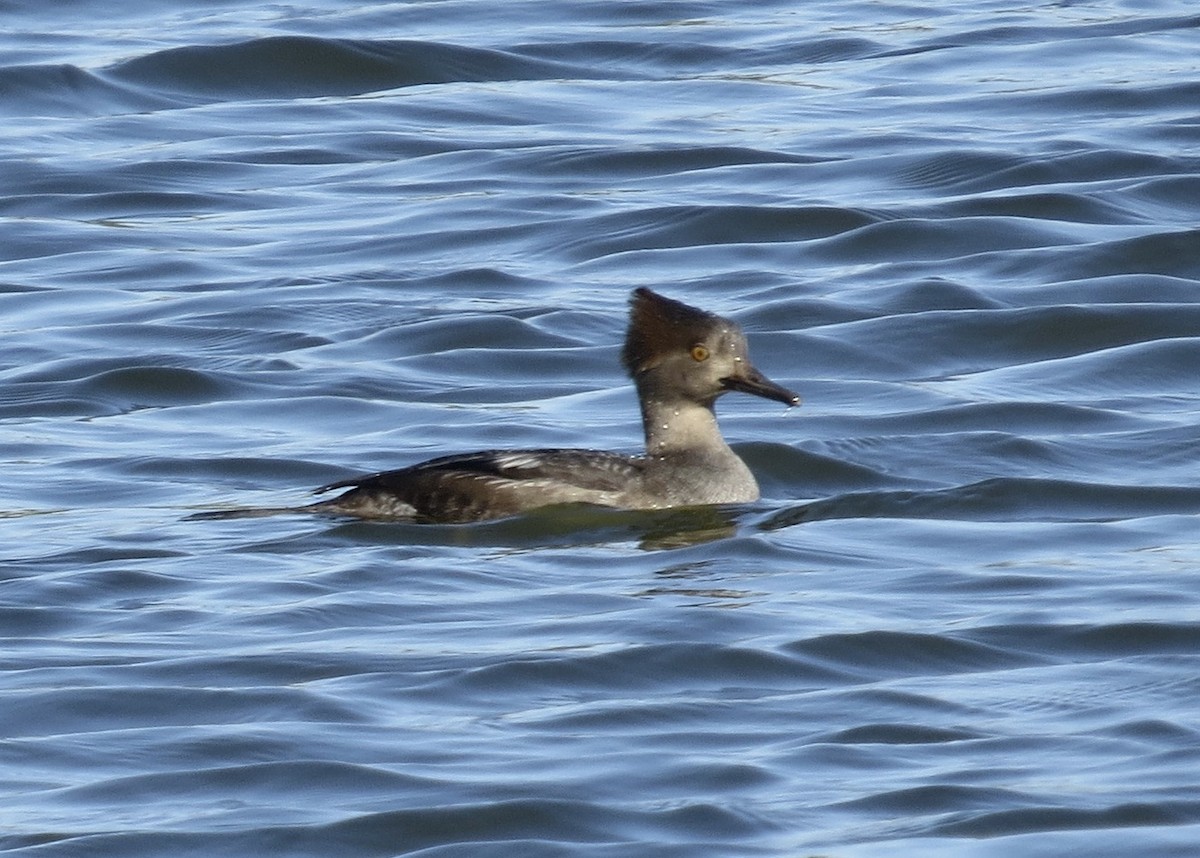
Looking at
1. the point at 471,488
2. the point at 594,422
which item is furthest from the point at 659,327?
the point at 594,422

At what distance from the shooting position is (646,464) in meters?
10.3

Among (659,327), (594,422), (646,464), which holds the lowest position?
(594,422)

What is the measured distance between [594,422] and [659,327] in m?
1.45

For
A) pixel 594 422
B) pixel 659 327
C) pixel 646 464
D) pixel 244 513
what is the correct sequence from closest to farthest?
pixel 244 513 → pixel 646 464 → pixel 659 327 → pixel 594 422

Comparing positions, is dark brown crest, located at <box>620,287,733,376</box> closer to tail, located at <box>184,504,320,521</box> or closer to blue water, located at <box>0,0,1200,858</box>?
blue water, located at <box>0,0,1200,858</box>

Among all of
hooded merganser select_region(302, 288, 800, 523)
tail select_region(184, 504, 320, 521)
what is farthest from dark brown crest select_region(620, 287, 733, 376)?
tail select_region(184, 504, 320, 521)

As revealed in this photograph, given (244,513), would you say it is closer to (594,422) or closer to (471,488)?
(471,488)

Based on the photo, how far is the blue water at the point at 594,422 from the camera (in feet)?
23.1

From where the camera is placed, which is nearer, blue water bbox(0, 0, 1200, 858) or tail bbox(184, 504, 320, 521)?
blue water bbox(0, 0, 1200, 858)

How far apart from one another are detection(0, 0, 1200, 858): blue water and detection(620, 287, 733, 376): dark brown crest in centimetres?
71

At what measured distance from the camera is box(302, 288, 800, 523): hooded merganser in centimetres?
988

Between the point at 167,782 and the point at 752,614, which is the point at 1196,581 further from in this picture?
the point at 167,782

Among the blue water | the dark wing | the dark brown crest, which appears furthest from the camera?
the dark brown crest

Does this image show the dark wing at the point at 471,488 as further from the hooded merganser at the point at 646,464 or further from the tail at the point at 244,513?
the tail at the point at 244,513
